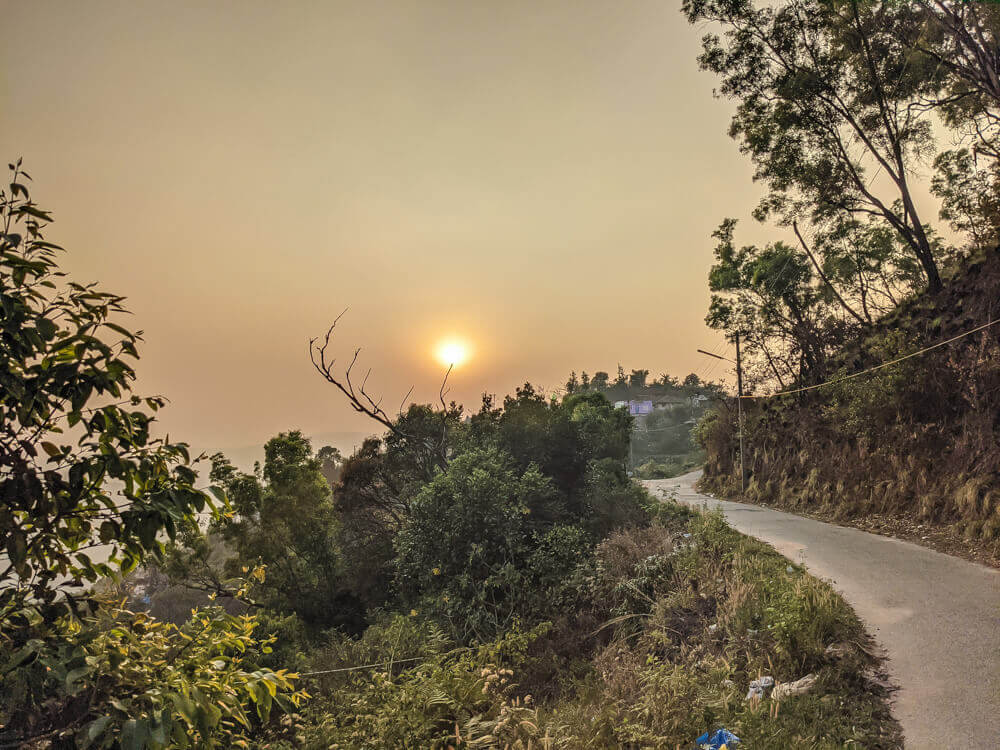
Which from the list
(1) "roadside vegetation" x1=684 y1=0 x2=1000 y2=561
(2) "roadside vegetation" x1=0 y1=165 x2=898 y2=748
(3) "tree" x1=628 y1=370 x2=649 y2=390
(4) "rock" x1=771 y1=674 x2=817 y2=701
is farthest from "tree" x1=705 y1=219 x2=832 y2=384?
(3) "tree" x1=628 y1=370 x2=649 y2=390

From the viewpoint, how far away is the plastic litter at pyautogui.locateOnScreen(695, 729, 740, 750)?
4.33 meters

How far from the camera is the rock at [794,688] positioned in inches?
213

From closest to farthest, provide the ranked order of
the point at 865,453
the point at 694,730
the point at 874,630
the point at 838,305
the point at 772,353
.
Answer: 1. the point at 694,730
2. the point at 874,630
3. the point at 865,453
4. the point at 838,305
5. the point at 772,353

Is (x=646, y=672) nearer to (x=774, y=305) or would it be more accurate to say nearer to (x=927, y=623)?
Result: (x=927, y=623)

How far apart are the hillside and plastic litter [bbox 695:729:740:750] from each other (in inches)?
350

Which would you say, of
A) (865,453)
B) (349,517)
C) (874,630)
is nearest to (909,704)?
(874,630)

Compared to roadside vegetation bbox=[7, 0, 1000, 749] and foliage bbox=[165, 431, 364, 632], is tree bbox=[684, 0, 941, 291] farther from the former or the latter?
foliage bbox=[165, 431, 364, 632]

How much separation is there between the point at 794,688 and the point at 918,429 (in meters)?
12.0

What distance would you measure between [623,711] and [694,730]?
3.37 ft

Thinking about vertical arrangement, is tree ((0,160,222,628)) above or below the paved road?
above

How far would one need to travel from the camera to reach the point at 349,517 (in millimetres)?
16719

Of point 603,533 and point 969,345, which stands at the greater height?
point 969,345

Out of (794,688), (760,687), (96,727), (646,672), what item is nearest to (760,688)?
(760,687)

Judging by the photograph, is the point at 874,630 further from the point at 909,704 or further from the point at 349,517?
the point at 349,517
